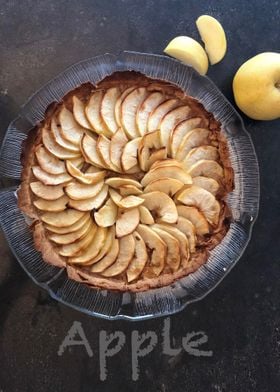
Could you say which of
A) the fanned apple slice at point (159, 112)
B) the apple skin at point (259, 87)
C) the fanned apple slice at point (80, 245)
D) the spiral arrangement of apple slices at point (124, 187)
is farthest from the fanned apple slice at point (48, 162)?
the apple skin at point (259, 87)

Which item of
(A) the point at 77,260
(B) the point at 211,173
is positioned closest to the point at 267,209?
(B) the point at 211,173

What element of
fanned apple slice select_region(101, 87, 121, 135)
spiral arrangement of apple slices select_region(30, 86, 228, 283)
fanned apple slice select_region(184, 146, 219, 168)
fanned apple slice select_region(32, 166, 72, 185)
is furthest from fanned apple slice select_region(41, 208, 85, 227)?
fanned apple slice select_region(184, 146, 219, 168)

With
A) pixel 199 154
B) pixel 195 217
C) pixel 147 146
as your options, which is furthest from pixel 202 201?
pixel 147 146

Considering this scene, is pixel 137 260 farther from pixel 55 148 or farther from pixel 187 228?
pixel 55 148

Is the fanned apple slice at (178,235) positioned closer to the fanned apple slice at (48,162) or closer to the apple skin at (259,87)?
the fanned apple slice at (48,162)

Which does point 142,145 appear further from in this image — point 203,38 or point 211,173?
point 203,38

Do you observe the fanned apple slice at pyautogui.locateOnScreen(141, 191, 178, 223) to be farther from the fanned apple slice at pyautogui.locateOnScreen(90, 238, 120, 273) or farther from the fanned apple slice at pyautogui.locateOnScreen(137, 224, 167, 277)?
the fanned apple slice at pyautogui.locateOnScreen(90, 238, 120, 273)
